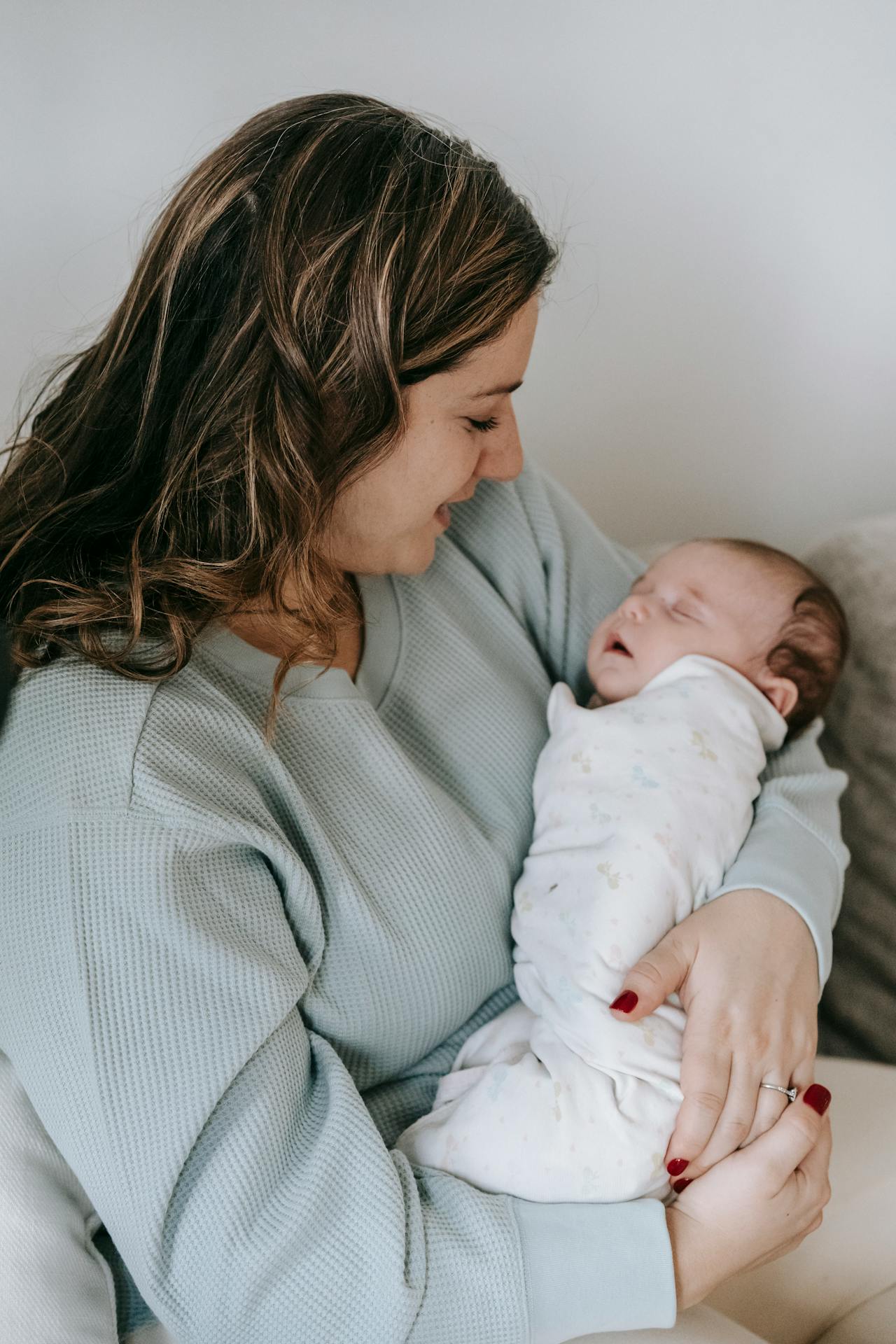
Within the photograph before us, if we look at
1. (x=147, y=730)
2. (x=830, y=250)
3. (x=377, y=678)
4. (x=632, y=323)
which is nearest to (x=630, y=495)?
(x=632, y=323)

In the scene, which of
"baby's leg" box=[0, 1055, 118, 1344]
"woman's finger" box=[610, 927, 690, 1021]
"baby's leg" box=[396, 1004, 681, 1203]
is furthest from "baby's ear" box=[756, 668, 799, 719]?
"baby's leg" box=[0, 1055, 118, 1344]

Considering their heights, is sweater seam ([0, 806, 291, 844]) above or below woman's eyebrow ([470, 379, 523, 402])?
below

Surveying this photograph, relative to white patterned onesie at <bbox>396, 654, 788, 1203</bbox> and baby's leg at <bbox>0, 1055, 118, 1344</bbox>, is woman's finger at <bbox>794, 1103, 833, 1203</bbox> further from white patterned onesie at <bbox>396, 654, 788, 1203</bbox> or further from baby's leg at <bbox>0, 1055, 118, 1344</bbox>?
baby's leg at <bbox>0, 1055, 118, 1344</bbox>

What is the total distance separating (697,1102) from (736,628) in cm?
53

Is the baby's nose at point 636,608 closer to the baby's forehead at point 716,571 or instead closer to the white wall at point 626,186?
the baby's forehead at point 716,571

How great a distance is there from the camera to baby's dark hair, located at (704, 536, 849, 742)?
127cm

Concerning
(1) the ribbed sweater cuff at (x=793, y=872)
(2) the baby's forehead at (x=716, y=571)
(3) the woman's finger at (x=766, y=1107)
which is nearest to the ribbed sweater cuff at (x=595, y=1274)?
(3) the woman's finger at (x=766, y=1107)

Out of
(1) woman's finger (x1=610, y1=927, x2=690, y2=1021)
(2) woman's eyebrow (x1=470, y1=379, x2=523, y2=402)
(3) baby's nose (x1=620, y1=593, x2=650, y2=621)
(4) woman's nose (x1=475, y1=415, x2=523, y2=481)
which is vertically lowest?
(1) woman's finger (x1=610, y1=927, x2=690, y2=1021)

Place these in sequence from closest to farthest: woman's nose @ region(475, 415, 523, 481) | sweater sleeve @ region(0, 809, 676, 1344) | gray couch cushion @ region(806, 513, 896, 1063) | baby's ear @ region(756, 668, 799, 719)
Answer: sweater sleeve @ region(0, 809, 676, 1344), woman's nose @ region(475, 415, 523, 481), baby's ear @ region(756, 668, 799, 719), gray couch cushion @ region(806, 513, 896, 1063)

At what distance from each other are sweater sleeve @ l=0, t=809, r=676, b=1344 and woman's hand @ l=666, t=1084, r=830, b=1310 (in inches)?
1.5

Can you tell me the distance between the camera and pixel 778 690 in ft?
4.11

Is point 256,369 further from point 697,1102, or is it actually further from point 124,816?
point 697,1102

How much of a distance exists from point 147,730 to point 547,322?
1.03m

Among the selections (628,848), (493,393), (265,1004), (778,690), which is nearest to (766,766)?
(778,690)
